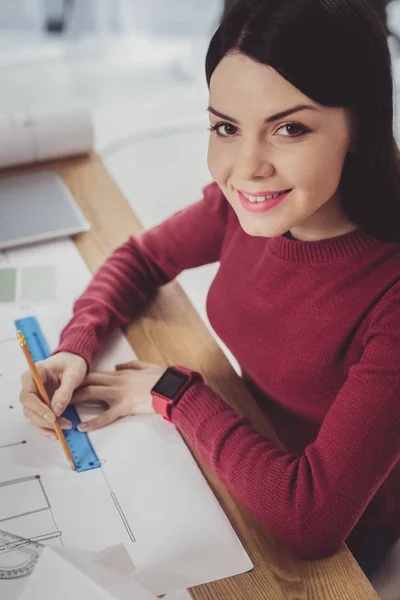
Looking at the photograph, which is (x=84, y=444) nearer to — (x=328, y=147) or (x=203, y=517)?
(x=203, y=517)

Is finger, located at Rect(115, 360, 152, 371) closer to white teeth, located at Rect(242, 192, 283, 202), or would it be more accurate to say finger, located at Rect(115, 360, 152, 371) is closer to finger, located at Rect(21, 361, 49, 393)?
finger, located at Rect(21, 361, 49, 393)

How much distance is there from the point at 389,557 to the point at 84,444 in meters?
0.47

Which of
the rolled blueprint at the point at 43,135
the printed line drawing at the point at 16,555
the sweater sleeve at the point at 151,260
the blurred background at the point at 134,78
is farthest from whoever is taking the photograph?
the blurred background at the point at 134,78

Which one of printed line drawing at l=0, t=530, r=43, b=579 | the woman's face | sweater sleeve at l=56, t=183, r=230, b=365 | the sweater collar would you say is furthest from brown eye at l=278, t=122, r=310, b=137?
printed line drawing at l=0, t=530, r=43, b=579

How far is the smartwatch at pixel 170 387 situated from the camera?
105 centimetres

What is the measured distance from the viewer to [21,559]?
0.86 m

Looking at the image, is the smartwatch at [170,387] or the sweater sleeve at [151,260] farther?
the sweater sleeve at [151,260]

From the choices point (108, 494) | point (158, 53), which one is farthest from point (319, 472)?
point (158, 53)

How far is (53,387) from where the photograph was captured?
1.09 meters

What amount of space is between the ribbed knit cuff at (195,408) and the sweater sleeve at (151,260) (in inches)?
7.8

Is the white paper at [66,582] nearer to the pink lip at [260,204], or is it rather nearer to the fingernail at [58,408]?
the fingernail at [58,408]

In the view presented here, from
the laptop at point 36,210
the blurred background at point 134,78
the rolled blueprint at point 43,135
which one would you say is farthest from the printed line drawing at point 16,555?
the blurred background at point 134,78

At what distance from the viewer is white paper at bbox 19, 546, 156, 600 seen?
749 mm

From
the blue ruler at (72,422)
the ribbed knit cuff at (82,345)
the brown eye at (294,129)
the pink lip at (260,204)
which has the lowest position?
the blue ruler at (72,422)
